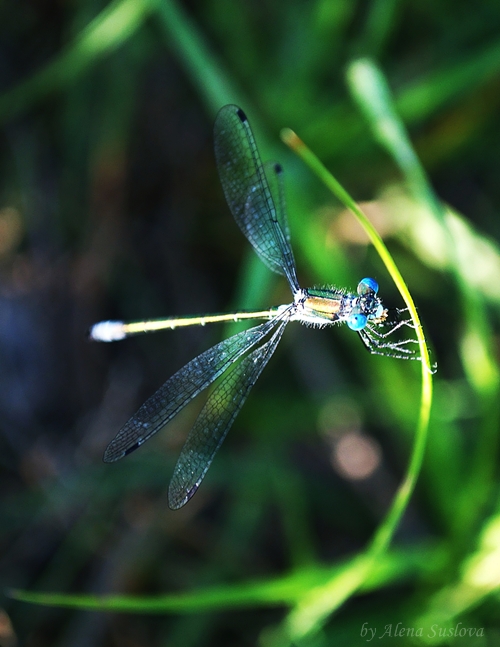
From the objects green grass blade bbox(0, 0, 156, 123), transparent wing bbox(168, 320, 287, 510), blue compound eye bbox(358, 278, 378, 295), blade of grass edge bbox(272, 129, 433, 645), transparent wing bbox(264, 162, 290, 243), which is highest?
green grass blade bbox(0, 0, 156, 123)

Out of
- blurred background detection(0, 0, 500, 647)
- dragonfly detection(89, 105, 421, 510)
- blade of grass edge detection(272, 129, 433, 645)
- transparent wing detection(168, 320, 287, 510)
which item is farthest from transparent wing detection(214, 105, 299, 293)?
blade of grass edge detection(272, 129, 433, 645)

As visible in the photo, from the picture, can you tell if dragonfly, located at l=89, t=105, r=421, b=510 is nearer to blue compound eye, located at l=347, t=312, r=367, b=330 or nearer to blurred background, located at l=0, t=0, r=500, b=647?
blue compound eye, located at l=347, t=312, r=367, b=330

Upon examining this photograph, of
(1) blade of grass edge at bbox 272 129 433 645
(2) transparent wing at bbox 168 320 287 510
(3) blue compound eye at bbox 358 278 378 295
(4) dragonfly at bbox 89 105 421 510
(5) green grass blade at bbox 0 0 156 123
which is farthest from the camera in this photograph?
(5) green grass blade at bbox 0 0 156 123

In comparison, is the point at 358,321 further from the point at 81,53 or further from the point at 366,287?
the point at 81,53

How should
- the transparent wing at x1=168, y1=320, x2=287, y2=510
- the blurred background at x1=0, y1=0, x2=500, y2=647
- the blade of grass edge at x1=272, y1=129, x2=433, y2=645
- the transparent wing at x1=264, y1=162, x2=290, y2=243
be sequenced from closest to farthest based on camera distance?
1. the blade of grass edge at x1=272, y1=129, x2=433, y2=645
2. the transparent wing at x1=168, y1=320, x2=287, y2=510
3. the transparent wing at x1=264, y1=162, x2=290, y2=243
4. the blurred background at x1=0, y1=0, x2=500, y2=647

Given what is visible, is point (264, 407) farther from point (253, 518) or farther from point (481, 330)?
point (481, 330)

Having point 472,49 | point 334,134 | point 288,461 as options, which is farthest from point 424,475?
point 472,49
